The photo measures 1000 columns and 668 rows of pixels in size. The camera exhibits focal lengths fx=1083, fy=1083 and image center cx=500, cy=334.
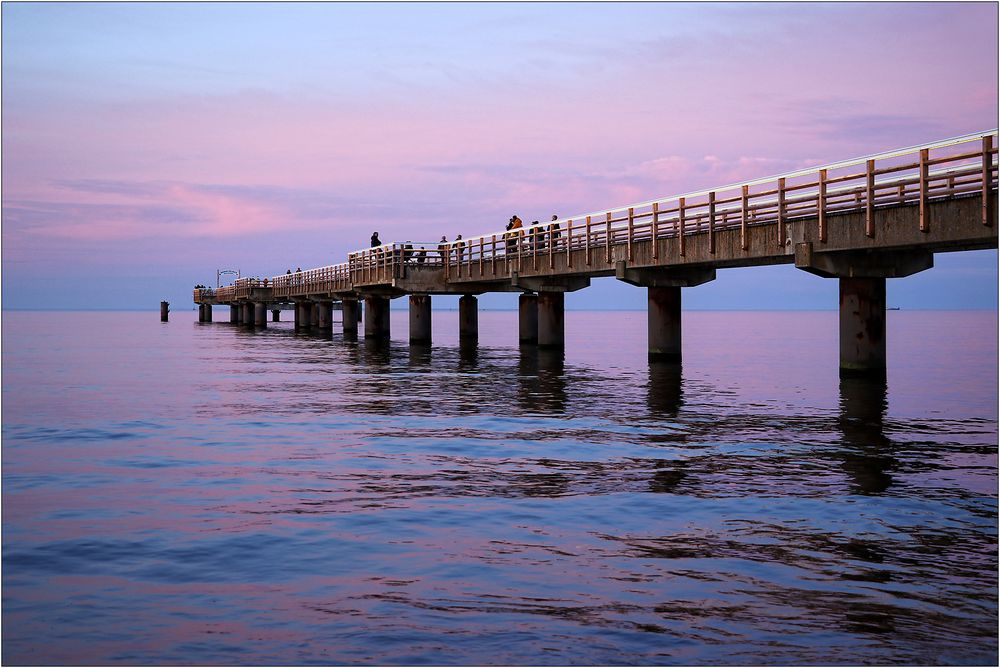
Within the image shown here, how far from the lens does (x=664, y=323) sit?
3678cm

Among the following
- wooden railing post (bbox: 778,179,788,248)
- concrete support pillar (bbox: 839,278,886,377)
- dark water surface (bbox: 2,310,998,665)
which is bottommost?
dark water surface (bbox: 2,310,998,665)

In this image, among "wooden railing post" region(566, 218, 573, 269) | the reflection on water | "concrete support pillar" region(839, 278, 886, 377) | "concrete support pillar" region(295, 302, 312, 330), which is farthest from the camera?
"concrete support pillar" region(295, 302, 312, 330)

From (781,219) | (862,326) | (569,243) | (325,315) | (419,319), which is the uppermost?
(569,243)

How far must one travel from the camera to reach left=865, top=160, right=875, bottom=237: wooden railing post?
23000 millimetres

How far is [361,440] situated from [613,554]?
8.76 metres

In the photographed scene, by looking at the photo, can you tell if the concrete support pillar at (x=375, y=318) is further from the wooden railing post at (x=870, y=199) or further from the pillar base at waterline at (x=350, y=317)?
the wooden railing post at (x=870, y=199)

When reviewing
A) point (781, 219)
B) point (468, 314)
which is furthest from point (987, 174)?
point (468, 314)

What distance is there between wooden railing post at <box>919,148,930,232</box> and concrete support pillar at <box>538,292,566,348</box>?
23.2 meters

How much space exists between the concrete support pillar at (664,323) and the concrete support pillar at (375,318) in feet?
83.1

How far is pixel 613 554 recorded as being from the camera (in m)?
9.98

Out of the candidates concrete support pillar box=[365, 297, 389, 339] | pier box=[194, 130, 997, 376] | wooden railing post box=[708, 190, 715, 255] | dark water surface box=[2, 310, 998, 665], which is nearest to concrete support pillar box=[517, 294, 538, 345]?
pier box=[194, 130, 997, 376]

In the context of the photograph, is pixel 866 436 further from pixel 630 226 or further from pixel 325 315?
pixel 325 315

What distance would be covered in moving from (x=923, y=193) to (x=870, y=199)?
1704 mm

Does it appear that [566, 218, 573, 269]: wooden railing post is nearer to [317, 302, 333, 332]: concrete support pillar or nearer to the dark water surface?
the dark water surface
